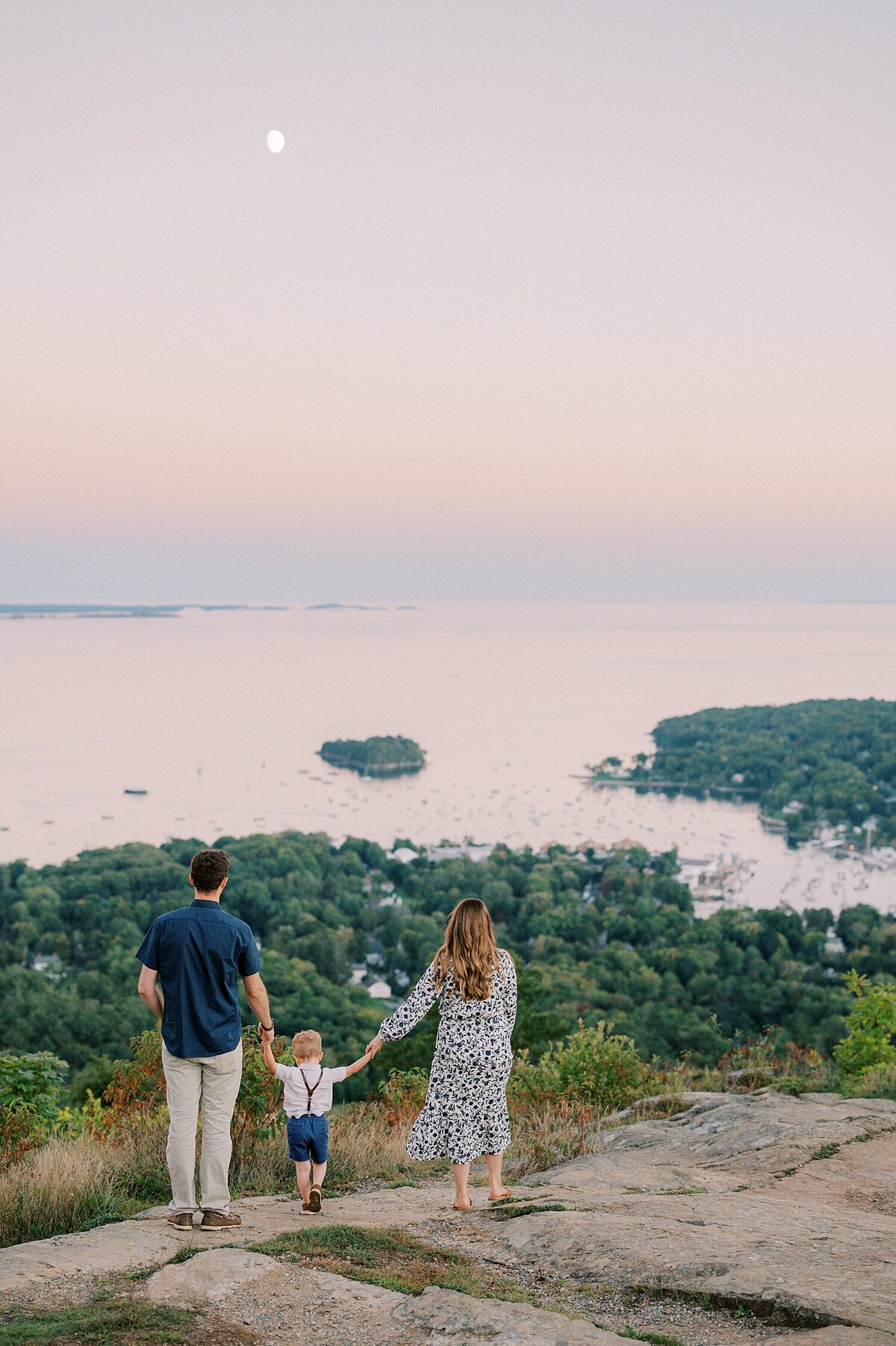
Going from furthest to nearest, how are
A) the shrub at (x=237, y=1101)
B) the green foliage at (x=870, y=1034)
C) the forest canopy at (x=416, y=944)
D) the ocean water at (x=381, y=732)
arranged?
the ocean water at (x=381, y=732), the forest canopy at (x=416, y=944), the green foliage at (x=870, y=1034), the shrub at (x=237, y=1101)

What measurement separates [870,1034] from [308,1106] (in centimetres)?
572

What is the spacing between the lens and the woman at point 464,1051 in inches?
165

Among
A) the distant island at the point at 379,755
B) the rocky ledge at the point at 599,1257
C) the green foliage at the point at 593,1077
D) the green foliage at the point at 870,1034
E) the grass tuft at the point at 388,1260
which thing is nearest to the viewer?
the rocky ledge at the point at 599,1257

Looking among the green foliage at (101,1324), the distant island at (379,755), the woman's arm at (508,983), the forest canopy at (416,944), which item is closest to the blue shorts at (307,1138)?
the woman's arm at (508,983)

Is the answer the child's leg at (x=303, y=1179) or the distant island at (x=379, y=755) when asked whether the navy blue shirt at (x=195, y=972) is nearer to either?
the child's leg at (x=303, y=1179)

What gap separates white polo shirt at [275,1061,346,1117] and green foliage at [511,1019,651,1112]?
3.46 meters

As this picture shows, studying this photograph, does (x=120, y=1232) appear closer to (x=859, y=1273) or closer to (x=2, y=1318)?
(x=2, y=1318)

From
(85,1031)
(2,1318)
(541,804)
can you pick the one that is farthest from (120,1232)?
(541,804)

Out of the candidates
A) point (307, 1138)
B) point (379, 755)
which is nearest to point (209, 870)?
point (307, 1138)

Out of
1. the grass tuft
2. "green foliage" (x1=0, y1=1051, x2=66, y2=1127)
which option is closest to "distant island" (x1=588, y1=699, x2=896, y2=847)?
"green foliage" (x1=0, y1=1051, x2=66, y2=1127)

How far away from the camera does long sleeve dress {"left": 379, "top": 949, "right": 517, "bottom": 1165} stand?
168 inches

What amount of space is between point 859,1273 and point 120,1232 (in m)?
2.80

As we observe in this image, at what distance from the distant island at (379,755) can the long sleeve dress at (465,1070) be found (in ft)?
222

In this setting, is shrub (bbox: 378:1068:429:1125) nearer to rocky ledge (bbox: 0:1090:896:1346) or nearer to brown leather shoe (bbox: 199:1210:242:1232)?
rocky ledge (bbox: 0:1090:896:1346)
